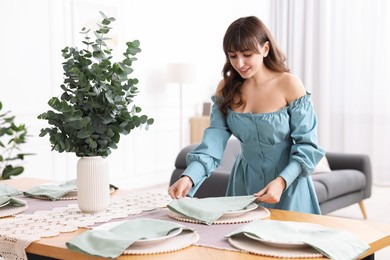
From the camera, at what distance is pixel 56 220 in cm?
212

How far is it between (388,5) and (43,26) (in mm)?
4067

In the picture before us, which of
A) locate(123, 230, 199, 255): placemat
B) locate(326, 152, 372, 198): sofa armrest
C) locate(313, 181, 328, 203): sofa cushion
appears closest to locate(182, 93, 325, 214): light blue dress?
locate(123, 230, 199, 255): placemat

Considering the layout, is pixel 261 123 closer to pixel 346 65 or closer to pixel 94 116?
pixel 94 116

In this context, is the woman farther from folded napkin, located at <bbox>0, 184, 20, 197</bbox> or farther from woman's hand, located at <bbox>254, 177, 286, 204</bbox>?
folded napkin, located at <bbox>0, 184, 20, 197</bbox>

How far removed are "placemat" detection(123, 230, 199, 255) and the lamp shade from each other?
5.61 metres

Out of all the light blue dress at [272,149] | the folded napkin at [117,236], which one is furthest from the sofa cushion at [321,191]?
the folded napkin at [117,236]

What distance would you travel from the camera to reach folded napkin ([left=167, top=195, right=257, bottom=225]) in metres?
2.05

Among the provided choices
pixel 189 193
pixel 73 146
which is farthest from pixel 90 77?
pixel 189 193

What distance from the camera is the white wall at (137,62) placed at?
5922 millimetres

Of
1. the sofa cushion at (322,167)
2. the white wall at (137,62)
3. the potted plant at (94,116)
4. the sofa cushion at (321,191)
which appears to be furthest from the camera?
the white wall at (137,62)

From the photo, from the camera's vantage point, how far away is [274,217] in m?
2.12

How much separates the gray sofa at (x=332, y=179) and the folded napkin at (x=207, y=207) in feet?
8.11

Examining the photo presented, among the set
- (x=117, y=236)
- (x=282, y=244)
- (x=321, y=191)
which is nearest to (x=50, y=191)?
(x=117, y=236)

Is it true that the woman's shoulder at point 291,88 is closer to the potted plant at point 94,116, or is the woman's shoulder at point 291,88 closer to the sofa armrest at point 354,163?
the potted plant at point 94,116
